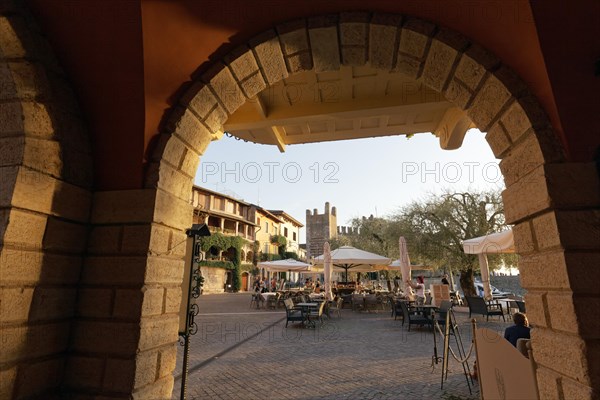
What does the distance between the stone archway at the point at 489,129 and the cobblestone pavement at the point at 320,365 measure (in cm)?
278

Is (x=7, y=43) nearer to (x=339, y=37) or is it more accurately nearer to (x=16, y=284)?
(x=16, y=284)

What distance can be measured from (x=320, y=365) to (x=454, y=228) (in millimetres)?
13936

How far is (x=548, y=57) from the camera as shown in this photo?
224 centimetres

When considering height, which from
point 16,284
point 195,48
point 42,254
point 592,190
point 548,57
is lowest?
point 16,284

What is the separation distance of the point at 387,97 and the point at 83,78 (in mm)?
3674

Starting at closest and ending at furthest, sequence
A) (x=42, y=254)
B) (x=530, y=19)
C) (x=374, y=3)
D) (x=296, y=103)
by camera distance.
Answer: (x=530, y=19)
(x=42, y=254)
(x=374, y=3)
(x=296, y=103)

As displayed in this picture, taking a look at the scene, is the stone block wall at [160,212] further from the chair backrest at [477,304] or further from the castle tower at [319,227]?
the castle tower at [319,227]

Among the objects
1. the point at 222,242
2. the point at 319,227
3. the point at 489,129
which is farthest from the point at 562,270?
the point at 319,227

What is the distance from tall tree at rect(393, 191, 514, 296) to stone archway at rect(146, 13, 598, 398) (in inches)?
601

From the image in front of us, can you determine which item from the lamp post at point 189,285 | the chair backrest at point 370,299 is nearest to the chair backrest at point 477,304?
the chair backrest at point 370,299

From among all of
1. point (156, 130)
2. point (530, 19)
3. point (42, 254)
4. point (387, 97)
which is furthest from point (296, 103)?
point (42, 254)

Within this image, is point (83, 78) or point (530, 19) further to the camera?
point (83, 78)

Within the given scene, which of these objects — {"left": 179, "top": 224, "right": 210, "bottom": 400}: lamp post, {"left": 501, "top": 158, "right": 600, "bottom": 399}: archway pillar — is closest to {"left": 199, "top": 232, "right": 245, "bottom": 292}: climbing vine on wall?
{"left": 179, "top": 224, "right": 210, "bottom": 400}: lamp post

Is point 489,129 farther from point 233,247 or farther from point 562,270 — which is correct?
point 233,247
